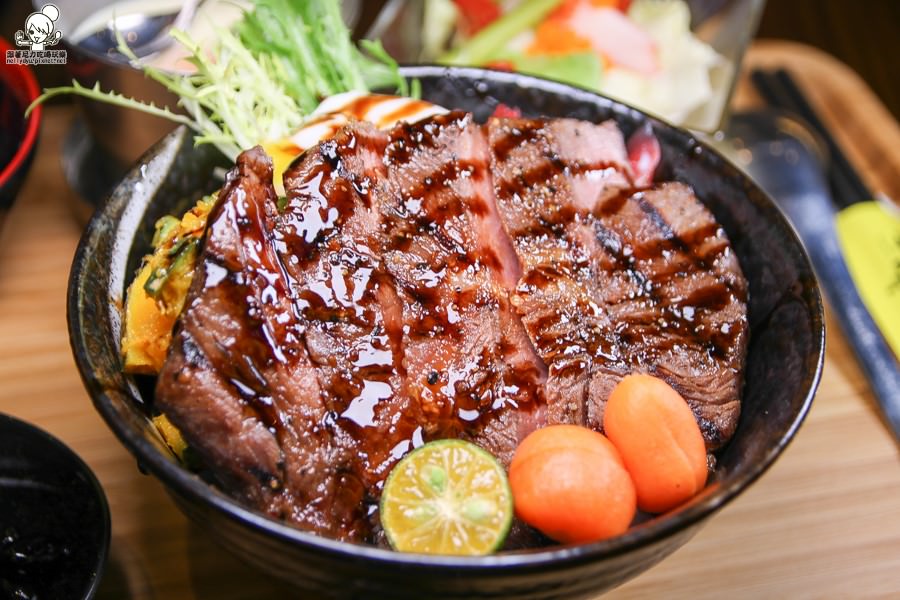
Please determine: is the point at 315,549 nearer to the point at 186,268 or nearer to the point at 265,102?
the point at 186,268

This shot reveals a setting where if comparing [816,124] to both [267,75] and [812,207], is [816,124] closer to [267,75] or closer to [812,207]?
[812,207]

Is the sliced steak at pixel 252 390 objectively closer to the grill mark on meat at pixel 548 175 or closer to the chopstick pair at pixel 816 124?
the grill mark on meat at pixel 548 175

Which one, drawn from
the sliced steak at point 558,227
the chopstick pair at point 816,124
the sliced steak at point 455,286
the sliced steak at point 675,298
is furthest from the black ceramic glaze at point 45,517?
the chopstick pair at point 816,124

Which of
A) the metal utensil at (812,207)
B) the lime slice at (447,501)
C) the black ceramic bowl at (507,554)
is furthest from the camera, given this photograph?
the metal utensil at (812,207)

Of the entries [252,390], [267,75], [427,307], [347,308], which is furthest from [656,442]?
[267,75]

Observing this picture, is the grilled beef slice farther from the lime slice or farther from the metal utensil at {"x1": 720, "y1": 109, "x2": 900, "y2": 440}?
the metal utensil at {"x1": 720, "y1": 109, "x2": 900, "y2": 440}
